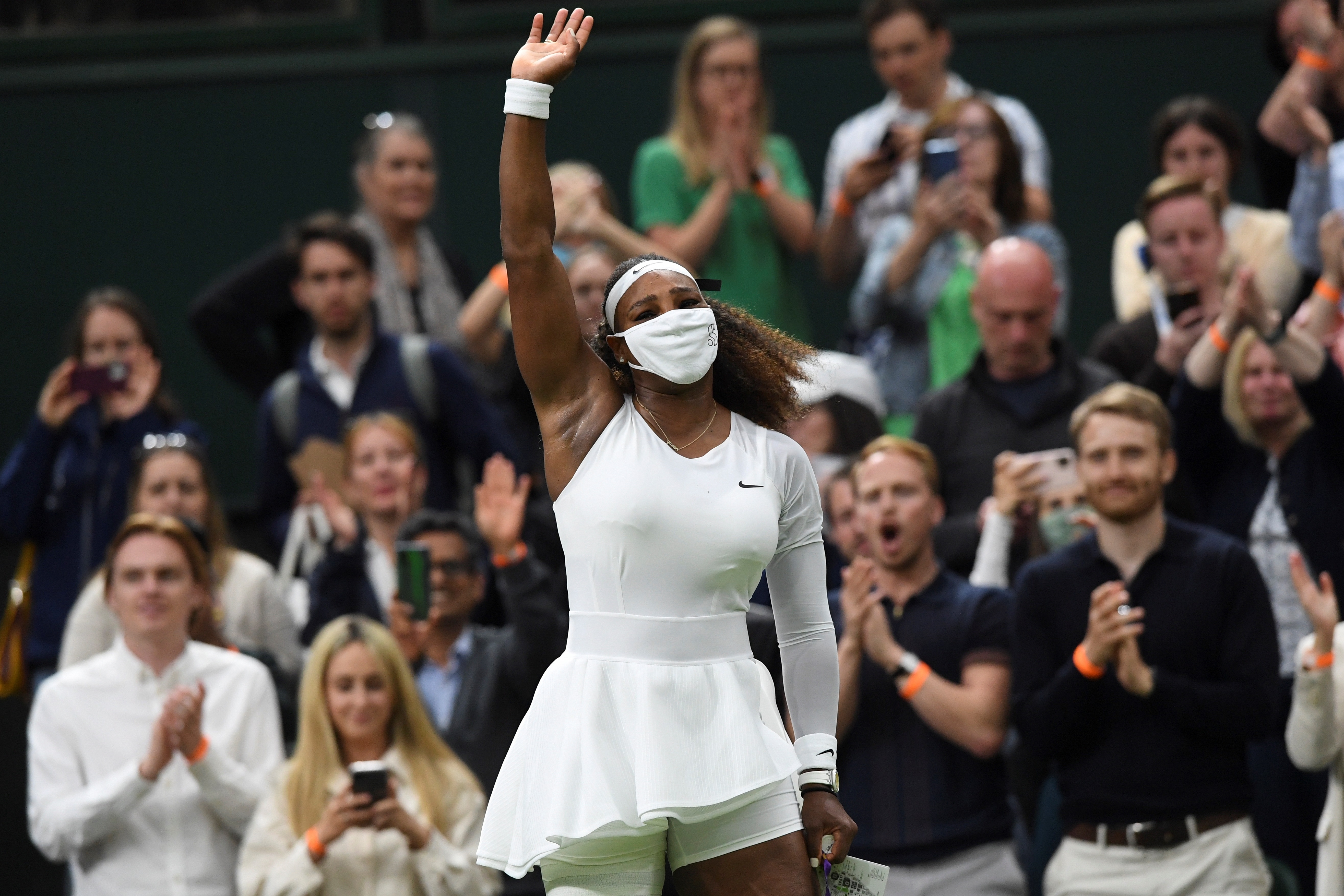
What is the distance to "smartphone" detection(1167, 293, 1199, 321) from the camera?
248 inches

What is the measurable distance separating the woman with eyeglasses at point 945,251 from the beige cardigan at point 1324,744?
6.75 ft

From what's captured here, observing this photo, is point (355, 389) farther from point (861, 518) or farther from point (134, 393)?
point (861, 518)

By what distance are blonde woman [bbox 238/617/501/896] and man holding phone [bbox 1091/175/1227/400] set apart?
261 cm

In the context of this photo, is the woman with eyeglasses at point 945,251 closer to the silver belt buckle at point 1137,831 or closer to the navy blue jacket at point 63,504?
the silver belt buckle at point 1137,831

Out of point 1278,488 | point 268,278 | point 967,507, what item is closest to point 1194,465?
point 1278,488

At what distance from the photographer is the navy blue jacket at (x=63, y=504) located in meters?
6.82

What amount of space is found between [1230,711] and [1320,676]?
0.82ft

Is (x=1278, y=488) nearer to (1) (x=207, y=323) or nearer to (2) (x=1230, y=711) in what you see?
(2) (x=1230, y=711)

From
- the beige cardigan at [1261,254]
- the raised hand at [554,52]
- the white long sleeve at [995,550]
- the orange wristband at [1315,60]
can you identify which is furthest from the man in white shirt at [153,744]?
the orange wristband at [1315,60]

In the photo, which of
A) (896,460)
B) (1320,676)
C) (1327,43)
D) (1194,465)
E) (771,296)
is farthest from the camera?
(771,296)

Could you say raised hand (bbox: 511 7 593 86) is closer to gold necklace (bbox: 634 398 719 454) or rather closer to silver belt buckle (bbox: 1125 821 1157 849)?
gold necklace (bbox: 634 398 719 454)

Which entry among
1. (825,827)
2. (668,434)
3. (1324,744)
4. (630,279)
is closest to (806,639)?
(825,827)

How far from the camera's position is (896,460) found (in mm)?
5672

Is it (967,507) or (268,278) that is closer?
(967,507)
